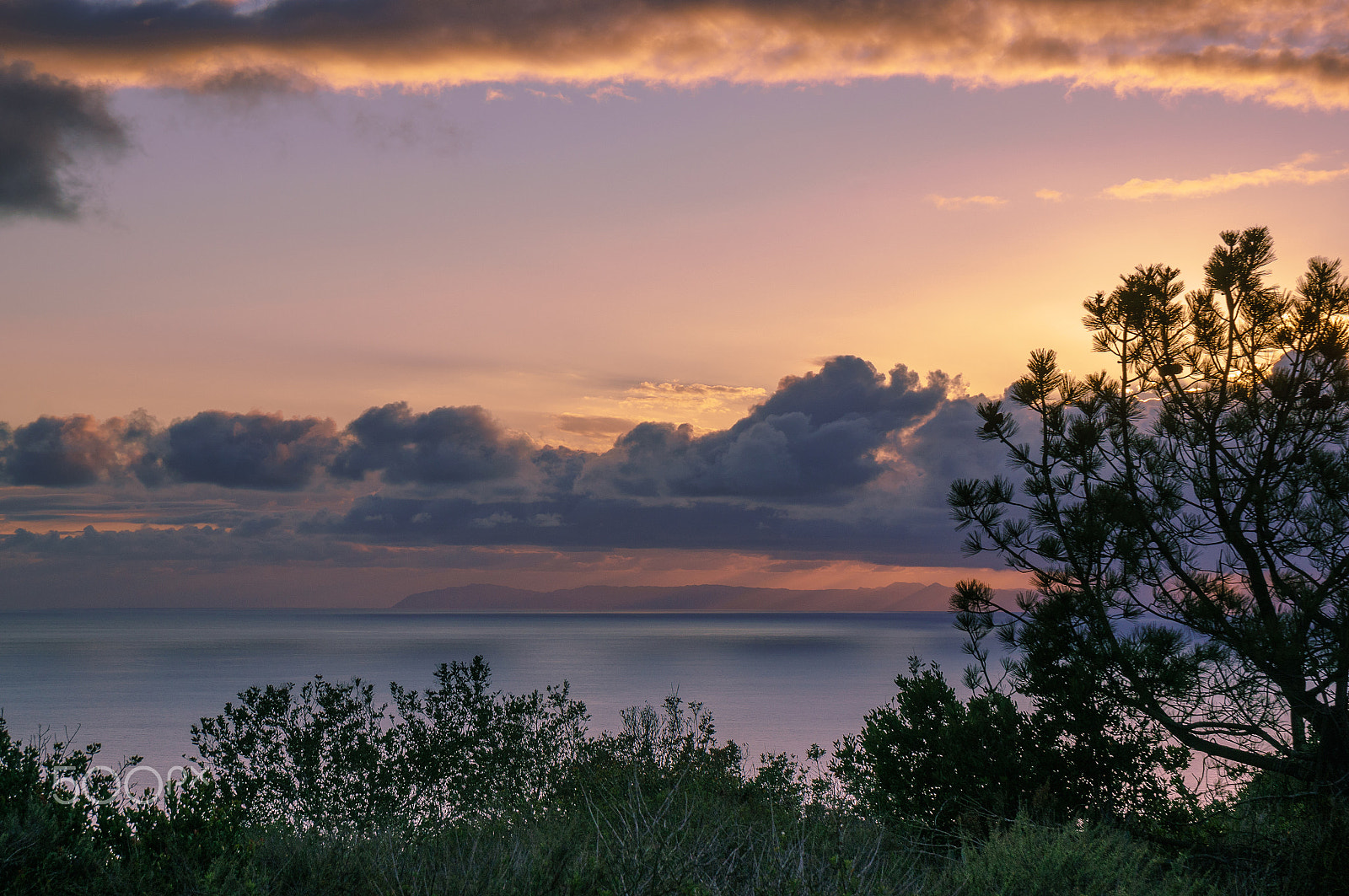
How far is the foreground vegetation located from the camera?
7.61 meters

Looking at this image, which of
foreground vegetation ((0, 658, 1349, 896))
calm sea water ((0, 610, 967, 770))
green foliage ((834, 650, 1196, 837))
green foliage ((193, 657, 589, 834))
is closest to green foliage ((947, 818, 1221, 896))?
foreground vegetation ((0, 658, 1349, 896))

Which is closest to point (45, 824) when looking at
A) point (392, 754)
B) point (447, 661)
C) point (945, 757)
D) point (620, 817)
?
point (620, 817)

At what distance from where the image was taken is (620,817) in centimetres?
916

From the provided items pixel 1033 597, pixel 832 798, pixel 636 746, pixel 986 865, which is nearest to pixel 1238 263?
pixel 1033 597

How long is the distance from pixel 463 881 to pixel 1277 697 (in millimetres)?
8778

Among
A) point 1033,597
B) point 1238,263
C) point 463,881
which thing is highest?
point 1238,263

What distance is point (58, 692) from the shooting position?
79.8 meters

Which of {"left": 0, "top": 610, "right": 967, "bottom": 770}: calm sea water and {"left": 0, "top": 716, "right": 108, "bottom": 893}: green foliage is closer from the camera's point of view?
{"left": 0, "top": 716, "right": 108, "bottom": 893}: green foliage

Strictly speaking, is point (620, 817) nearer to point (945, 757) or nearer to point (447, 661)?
point (945, 757)

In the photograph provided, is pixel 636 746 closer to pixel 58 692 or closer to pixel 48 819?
pixel 48 819

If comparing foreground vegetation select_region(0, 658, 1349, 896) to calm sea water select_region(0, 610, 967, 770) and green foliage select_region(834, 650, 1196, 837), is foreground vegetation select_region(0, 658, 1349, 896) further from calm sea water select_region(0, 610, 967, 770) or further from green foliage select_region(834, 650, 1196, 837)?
calm sea water select_region(0, 610, 967, 770)

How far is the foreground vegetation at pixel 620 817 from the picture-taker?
7609 millimetres

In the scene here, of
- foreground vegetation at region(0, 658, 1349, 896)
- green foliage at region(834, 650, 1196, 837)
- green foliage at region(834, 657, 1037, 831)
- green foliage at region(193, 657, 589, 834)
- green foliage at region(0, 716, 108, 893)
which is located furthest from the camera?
green foliage at region(193, 657, 589, 834)

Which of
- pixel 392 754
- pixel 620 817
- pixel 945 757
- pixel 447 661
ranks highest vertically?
pixel 620 817
